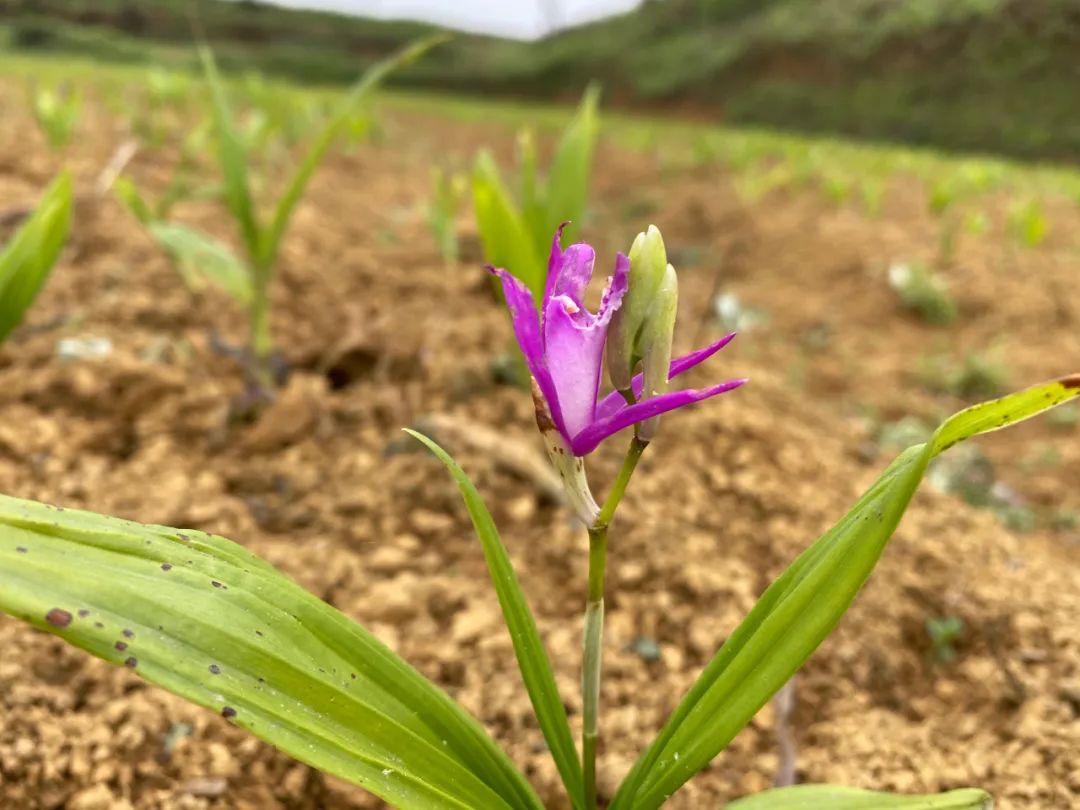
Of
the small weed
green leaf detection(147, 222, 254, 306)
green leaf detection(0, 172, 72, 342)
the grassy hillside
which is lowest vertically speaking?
green leaf detection(0, 172, 72, 342)

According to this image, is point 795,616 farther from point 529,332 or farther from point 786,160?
point 786,160

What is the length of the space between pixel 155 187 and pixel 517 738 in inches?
127

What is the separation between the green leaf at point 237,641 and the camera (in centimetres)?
61

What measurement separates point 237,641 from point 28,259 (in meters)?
0.90

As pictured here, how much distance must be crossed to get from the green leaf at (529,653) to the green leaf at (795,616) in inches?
2.7

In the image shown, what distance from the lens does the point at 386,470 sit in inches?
68.3

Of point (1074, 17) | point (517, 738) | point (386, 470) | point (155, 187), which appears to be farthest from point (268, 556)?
point (1074, 17)

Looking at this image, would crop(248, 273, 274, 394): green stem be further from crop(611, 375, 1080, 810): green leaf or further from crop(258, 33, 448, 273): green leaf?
crop(611, 375, 1080, 810): green leaf

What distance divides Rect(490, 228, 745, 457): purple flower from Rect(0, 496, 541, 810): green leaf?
0.90 feet

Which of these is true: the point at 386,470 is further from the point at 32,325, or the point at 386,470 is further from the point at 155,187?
the point at 155,187

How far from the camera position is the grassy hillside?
14234mm

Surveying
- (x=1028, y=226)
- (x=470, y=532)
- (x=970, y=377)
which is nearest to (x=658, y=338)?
(x=470, y=532)

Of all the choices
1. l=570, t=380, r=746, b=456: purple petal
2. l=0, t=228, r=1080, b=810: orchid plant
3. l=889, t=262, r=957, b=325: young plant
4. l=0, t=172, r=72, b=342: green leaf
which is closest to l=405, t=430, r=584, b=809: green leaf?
l=0, t=228, r=1080, b=810: orchid plant

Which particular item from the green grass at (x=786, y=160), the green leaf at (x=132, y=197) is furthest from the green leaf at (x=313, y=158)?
the green grass at (x=786, y=160)
